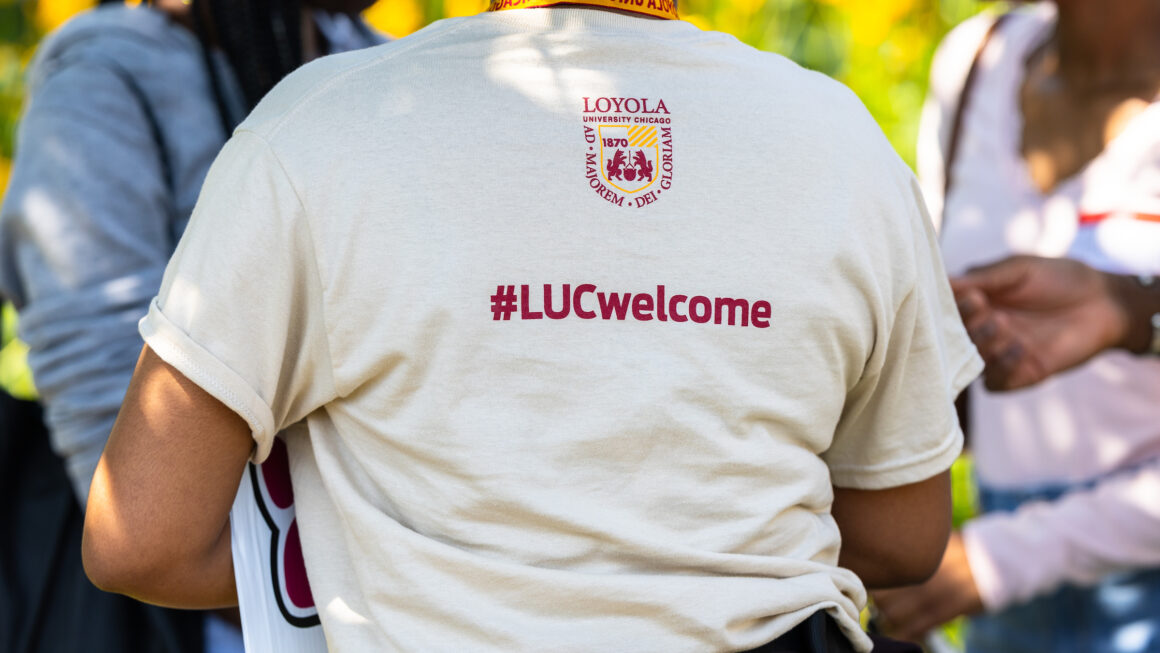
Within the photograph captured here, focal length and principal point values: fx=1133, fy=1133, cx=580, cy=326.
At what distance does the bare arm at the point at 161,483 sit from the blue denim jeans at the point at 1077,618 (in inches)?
65.1

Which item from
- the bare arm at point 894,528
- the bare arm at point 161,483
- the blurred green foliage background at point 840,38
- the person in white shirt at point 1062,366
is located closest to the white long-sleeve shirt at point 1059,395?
the person in white shirt at point 1062,366

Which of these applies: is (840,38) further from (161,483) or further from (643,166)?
(161,483)

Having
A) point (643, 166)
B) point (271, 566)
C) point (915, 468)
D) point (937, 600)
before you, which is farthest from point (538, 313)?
point (937, 600)

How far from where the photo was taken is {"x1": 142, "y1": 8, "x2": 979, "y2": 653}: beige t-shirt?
1.11m

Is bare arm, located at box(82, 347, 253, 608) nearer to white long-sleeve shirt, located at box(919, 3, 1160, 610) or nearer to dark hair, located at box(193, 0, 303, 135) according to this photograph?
dark hair, located at box(193, 0, 303, 135)

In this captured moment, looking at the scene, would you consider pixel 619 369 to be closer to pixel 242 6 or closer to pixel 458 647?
pixel 458 647

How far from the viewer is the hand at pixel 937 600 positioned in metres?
2.11

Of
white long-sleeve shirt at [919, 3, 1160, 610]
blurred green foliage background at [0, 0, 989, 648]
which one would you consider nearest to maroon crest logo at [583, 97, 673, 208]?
white long-sleeve shirt at [919, 3, 1160, 610]

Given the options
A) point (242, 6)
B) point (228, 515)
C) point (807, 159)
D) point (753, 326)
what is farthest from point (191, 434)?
point (242, 6)

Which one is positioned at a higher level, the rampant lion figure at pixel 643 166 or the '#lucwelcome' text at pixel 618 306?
the rampant lion figure at pixel 643 166

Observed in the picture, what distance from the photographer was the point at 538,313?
1.12m

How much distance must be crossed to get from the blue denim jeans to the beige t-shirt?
123 centimetres

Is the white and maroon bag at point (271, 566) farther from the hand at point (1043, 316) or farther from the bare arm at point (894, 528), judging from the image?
the hand at point (1043, 316)

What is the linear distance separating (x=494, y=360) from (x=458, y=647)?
29cm
